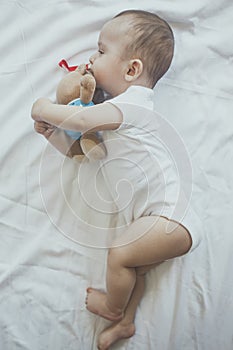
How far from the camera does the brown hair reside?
0.95m

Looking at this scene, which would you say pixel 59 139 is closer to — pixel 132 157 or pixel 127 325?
pixel 132 157

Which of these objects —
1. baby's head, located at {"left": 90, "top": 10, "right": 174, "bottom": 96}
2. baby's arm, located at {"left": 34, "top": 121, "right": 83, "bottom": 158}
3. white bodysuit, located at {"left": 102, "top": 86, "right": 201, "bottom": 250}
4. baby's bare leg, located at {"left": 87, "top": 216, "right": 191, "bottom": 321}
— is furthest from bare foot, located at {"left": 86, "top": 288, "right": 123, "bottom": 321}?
baby's head, located at {"left": 90, "top": 10, "right": 174, "bottom": 96}

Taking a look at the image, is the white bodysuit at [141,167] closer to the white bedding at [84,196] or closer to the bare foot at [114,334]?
the white bedding at [84,196]

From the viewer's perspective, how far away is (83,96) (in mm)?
923

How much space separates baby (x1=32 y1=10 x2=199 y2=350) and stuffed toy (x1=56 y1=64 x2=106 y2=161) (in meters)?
0.02

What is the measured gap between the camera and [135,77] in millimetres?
955

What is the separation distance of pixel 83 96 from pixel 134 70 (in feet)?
0.35

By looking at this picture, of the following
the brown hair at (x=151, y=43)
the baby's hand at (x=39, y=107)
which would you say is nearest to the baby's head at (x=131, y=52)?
the brown hair at (x=151, y=43)

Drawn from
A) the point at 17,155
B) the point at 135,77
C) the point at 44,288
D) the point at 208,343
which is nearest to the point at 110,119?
the point at 135,77

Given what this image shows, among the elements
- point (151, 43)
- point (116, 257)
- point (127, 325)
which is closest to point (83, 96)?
point (151, 43)

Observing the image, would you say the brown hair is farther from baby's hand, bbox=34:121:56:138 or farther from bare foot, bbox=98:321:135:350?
bare foot, bbox=98:321:135:350

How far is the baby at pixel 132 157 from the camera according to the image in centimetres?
92

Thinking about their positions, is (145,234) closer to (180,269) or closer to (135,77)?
(180,269)

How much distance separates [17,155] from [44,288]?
0.25 meters
